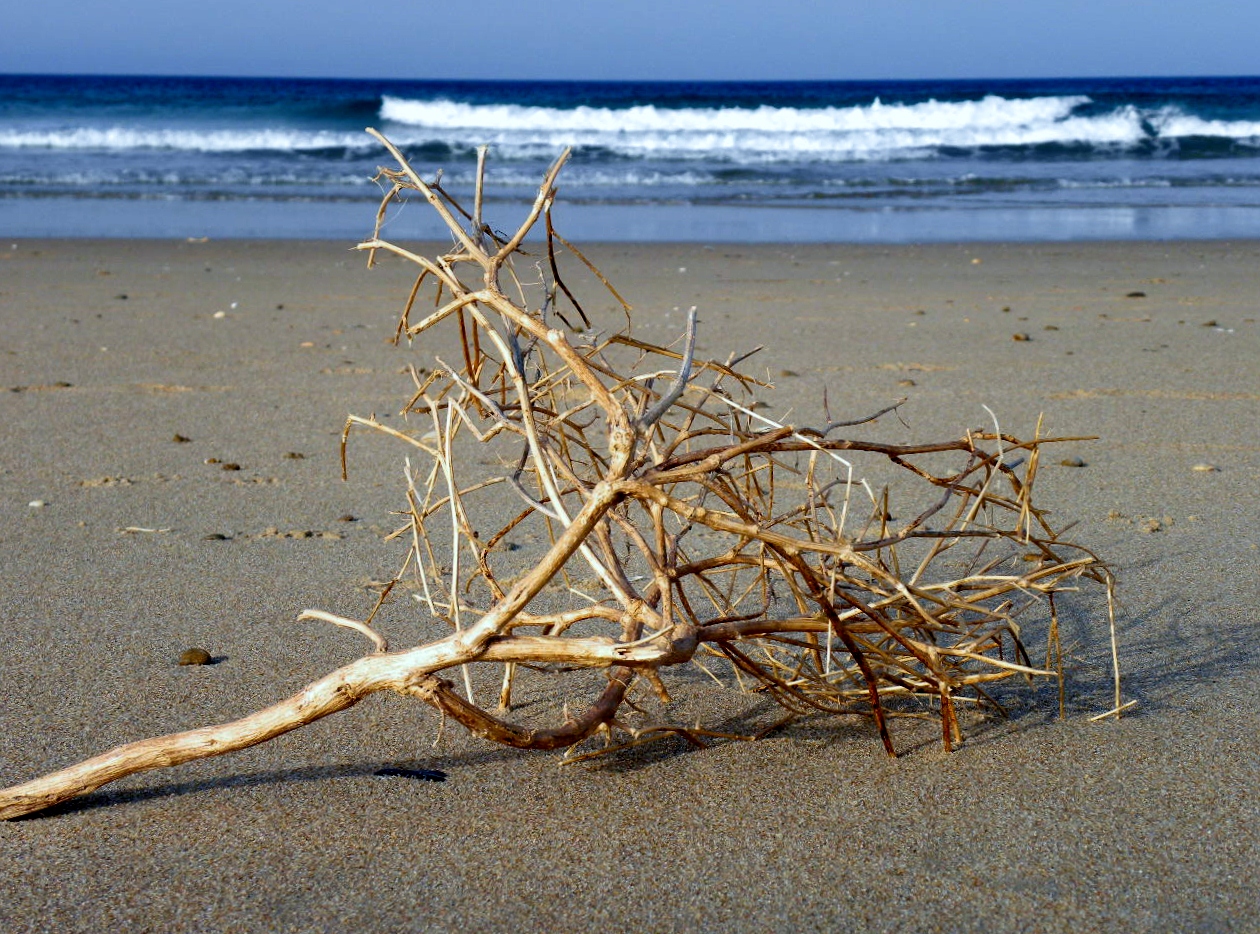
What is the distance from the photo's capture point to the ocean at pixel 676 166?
11.7 metres

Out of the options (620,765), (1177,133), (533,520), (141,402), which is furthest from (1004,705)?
(1177,133)

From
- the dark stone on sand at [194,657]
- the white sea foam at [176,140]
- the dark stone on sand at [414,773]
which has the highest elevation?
the white sea foam at [176,140]

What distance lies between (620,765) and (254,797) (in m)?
0.53

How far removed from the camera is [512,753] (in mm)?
1927

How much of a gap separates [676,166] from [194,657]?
17.6 metres

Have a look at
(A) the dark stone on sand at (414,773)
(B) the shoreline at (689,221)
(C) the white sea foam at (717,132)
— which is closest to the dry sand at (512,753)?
(A) the dark stone on sand at (414,773)

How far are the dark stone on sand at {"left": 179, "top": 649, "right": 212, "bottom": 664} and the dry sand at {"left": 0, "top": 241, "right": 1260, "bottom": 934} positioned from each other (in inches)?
1.0

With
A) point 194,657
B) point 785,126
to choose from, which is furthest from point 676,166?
point 194,657

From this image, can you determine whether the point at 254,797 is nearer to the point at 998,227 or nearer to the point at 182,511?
the point at 182,511

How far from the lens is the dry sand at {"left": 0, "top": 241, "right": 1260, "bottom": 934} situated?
156cm

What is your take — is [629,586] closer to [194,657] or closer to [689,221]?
[194,657]

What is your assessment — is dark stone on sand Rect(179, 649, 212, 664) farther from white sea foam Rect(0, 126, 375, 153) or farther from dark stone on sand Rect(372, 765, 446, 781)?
white sea foam Rect(0, 126, 375, 153)

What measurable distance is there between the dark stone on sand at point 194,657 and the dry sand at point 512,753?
0.09ft

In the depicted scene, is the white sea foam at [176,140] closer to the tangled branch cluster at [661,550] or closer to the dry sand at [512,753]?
the dry sand at [512,753]
